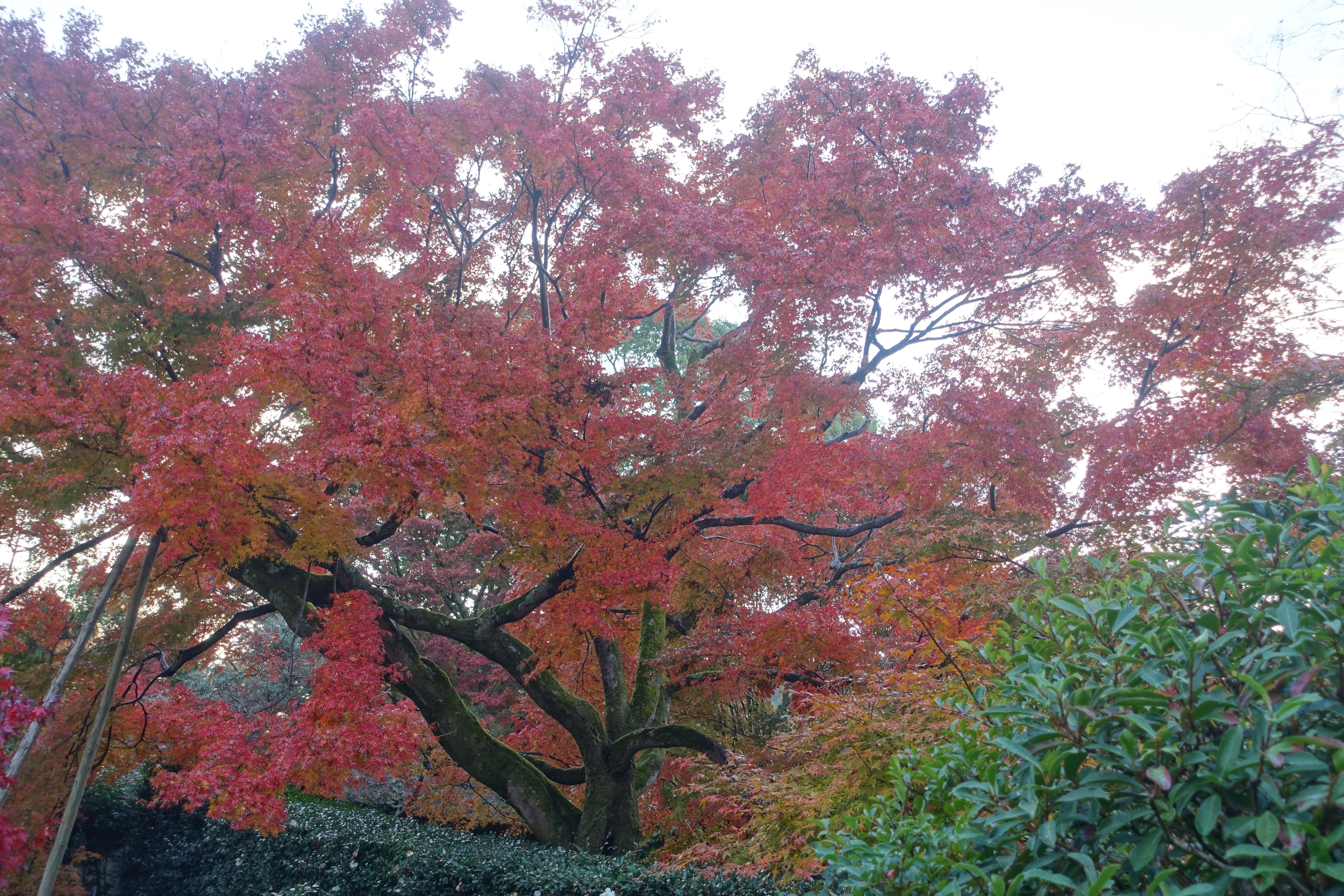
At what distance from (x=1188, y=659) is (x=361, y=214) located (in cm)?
976

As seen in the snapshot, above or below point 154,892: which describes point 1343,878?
above

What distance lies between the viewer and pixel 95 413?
21.1 ft

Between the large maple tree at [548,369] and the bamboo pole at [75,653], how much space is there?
42 centimetres

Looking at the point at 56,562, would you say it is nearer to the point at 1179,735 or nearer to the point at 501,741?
the point at 501,741

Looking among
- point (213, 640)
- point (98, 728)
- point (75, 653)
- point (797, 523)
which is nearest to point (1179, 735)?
point (797, 523)

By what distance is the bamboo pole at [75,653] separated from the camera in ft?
18.2

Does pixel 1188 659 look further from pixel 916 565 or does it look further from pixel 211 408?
pixel 211 408

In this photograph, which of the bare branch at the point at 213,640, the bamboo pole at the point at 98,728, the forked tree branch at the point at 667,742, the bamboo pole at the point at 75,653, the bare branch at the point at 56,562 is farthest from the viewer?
the bare branch at the point at 213,640

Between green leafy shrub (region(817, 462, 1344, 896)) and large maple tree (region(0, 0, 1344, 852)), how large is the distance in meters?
4.53

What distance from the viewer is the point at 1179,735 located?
59.4 inches

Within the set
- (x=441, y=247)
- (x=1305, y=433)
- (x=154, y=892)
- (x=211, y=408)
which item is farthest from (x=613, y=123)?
(x=154, y=892)

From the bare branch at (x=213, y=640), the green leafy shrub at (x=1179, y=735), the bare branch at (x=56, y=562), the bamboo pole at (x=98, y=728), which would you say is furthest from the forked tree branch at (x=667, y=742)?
the green leafy shrub at (x=1179, y=735)

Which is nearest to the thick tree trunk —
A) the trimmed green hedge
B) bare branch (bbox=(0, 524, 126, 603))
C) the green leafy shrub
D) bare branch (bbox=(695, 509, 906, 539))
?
the trimmed green hedge

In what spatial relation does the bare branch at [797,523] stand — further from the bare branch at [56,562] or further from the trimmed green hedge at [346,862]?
the bare branch at [56,562]
